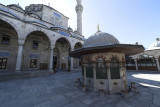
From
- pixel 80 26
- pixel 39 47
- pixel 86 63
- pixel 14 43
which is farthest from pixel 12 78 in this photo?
pixel 80 26

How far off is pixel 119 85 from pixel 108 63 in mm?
1705

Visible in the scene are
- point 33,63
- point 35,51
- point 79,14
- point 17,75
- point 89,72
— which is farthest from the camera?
point 79,14

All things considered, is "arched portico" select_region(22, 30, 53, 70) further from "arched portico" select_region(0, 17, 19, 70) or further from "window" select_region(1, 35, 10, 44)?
"window" select_region(1, 35, 10, 44)

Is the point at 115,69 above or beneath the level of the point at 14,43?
beneath

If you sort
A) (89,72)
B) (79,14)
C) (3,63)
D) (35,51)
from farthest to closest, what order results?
1. (79,14)
2. (35,51)
3. (3,63)
4. (89,72)

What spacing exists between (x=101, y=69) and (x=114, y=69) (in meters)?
0.91

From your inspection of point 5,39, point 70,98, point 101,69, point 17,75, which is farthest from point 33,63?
point 101,69

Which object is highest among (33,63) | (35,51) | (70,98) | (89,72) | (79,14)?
(79,14)

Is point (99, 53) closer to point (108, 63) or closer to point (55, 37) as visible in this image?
point (108, 63)

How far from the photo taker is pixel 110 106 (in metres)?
3.59

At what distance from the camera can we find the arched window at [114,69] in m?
5.39

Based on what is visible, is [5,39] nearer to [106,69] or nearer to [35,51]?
[35,51]

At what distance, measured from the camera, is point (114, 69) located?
17.9ft

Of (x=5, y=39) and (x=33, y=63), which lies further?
(x=33, y=63)
